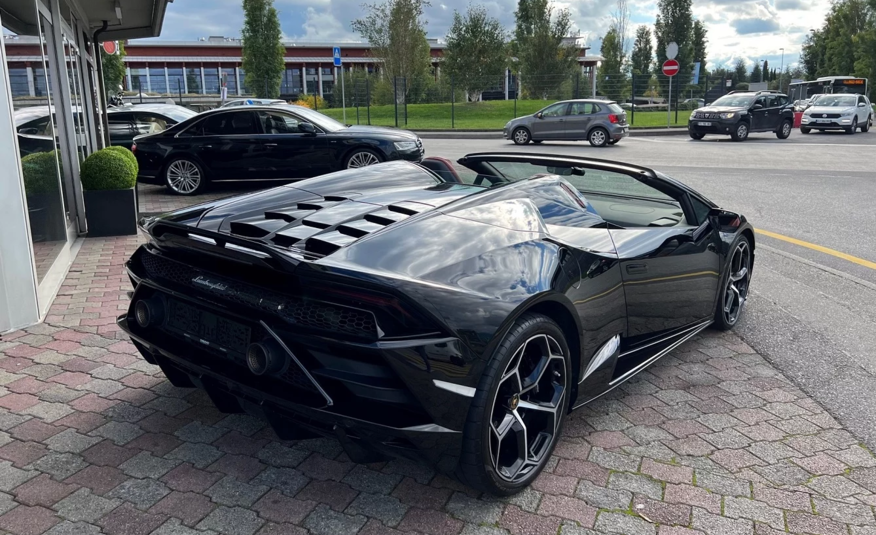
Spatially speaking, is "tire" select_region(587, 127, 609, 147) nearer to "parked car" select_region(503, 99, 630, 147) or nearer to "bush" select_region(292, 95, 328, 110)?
"parked car" select_region(503, 99, 630, 147)

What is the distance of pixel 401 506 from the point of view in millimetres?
2857

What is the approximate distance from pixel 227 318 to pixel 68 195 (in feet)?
21.5

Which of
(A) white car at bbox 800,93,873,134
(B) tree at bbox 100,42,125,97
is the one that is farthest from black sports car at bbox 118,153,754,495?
(B) tree at bbox 100,42,125,97

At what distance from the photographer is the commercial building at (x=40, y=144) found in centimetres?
496

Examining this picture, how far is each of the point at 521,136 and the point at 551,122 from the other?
1083 millimetres

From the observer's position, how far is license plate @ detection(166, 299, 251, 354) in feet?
9.37

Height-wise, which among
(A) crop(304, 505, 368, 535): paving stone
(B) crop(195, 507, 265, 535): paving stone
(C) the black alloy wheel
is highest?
(C) the black alloy wheel

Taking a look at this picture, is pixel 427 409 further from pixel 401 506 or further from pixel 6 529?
pixel 6 529

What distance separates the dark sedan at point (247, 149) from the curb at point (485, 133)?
14357mm

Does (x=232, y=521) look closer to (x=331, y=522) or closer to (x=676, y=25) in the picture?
(x=331, y=522)

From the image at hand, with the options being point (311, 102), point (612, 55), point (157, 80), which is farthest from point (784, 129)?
point (157, 80)

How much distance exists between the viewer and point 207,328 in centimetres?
299

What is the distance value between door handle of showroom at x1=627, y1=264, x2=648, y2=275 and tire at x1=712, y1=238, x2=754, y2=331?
1316mm

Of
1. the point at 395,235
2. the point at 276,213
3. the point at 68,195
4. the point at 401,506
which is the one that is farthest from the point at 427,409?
the point at 68,195
